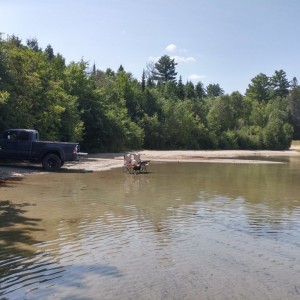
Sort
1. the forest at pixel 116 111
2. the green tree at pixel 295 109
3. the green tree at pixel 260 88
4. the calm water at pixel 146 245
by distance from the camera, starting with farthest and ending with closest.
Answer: the green tree at pixel 260 88 < the green tree at pixel 295 109 < the forest at pixel 116 111 < the calm water at pixel 146 245

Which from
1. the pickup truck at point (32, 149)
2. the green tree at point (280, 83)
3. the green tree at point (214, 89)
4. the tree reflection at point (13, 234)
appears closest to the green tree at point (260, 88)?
the green tree at point (280, 83)

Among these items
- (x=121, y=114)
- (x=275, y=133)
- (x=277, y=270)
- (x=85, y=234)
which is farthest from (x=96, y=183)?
(x=275, y=133)

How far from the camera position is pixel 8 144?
22031mm

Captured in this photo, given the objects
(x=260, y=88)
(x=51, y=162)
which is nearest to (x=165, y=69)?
(x=260, y=88)

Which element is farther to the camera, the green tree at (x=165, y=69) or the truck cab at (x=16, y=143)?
the green tree at (x=165, y=69)

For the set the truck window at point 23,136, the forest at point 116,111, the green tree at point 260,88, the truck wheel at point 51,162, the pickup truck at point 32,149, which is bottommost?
the truck wheel at point 51,162

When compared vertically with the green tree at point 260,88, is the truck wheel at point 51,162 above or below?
below

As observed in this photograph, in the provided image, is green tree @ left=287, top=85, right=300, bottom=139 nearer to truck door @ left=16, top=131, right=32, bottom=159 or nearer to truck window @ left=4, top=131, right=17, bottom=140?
truck door @ left=16, top=131, right=32, bottom=159

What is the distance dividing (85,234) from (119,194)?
617 centimetres

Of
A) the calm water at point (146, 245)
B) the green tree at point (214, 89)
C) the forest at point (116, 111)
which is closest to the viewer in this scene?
the calm water at point (146, 245)

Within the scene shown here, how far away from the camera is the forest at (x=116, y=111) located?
27797 mm

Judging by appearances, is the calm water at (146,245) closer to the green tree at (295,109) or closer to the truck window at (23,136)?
the truck window at (23,136)

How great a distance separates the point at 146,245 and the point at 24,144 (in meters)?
15.5

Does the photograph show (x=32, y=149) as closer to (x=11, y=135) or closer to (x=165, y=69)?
(x=11, y=135)
